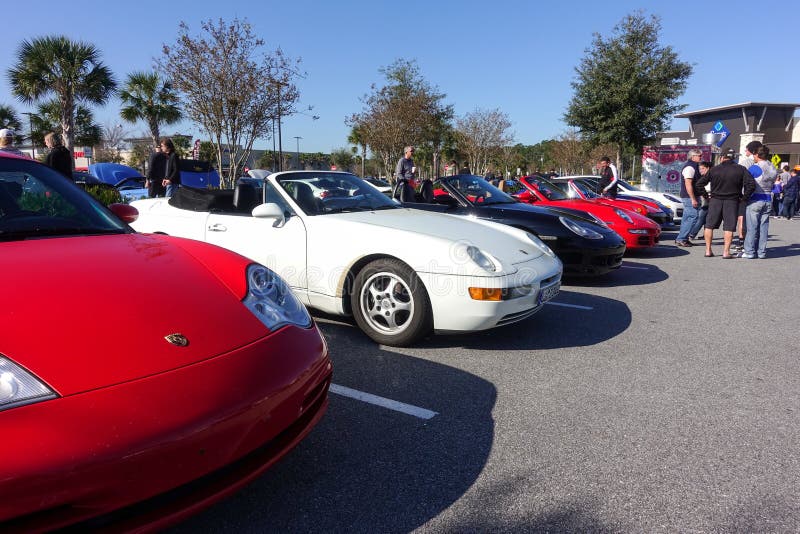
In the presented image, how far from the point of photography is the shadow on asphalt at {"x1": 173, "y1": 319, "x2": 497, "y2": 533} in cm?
178

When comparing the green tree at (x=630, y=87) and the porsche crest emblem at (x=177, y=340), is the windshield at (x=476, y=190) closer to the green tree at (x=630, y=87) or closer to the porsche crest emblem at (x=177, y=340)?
the porsche crest emblem at (x=177, y=340)

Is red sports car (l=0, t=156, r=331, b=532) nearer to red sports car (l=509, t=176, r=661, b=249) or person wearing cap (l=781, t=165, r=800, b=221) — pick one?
red sports car (l=509, t=176, r=661, b=249)

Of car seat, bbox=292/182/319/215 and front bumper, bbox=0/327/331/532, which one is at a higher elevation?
car seat, bbox=292/182/319/215

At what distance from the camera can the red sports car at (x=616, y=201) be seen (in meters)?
9.10

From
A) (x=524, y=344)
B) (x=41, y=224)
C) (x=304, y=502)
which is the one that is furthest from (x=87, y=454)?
(x=524, y=344)

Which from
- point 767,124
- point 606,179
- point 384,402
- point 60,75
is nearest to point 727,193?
point 606,179

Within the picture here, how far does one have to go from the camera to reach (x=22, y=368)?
1390 mm

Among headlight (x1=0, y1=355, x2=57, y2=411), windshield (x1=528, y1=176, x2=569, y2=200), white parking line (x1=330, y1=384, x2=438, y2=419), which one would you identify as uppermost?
windshield (x1=528, y1=176, x2=569, y2=200)

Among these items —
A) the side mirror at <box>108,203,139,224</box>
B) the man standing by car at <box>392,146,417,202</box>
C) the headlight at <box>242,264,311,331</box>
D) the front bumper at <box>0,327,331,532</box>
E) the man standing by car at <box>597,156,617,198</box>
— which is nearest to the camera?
the front bumper at <box>0,327,331,532</box>

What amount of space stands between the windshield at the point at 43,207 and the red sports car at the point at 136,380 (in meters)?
0.03

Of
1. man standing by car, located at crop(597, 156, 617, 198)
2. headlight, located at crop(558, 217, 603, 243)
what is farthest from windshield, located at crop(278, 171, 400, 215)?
man standing by car, located at crop(597, 156, 617, 198)

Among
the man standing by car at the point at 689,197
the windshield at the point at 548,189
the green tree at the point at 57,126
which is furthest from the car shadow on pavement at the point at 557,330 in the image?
the green tree at the point at 57,126

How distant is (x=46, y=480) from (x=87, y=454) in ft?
0.32

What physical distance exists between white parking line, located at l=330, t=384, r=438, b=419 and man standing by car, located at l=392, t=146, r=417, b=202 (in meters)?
5.88
